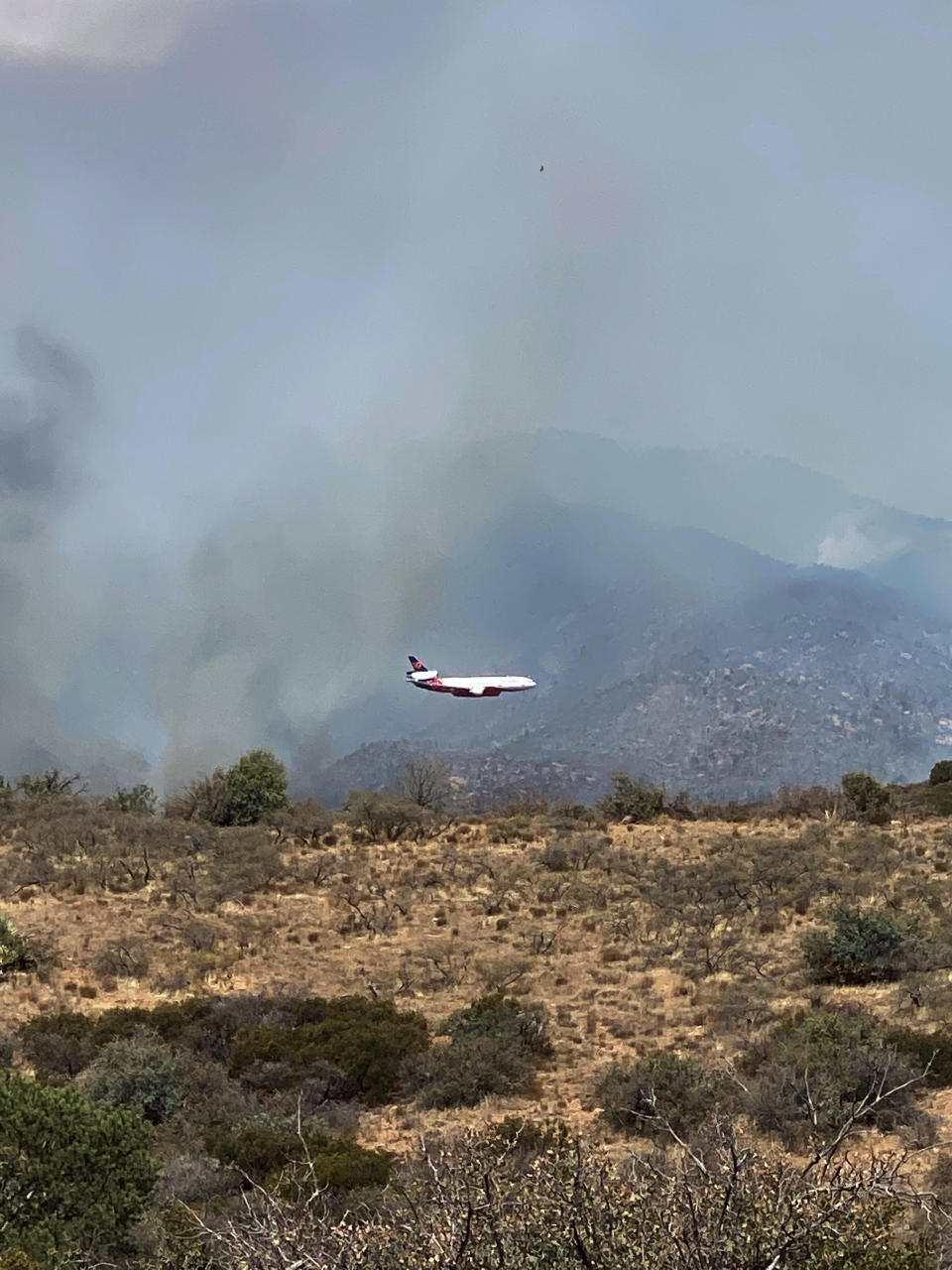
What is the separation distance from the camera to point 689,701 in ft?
550

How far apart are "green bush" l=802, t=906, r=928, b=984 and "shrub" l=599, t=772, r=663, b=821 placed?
21.6 m

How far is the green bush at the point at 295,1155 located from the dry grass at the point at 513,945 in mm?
1943

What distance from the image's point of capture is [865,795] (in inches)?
1661

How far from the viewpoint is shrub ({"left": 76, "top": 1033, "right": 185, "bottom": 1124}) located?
55.5ft

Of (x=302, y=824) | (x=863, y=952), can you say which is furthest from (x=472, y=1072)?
(x=302, y=824)

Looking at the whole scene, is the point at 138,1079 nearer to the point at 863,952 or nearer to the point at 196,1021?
the point at 196,1021

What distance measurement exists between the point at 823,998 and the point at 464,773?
102 metres

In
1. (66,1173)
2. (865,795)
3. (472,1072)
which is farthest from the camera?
(865,795)

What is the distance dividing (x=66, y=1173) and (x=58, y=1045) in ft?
27.6

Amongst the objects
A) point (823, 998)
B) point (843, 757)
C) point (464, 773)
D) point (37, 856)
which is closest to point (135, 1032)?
point (823, 998)

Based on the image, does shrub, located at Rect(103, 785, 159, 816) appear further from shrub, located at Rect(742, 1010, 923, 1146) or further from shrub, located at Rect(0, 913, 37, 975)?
shrub, located at Rect(742, 1010, 923, 1146)

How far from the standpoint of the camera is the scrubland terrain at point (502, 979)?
1517cm

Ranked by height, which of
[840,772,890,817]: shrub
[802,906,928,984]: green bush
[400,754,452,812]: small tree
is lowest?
[802,906,928,984]: green bush

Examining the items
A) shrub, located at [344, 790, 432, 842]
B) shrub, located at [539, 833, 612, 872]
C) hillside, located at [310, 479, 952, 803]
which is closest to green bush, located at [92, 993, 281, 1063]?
shrub, located at [539, 833, 612, 872]
